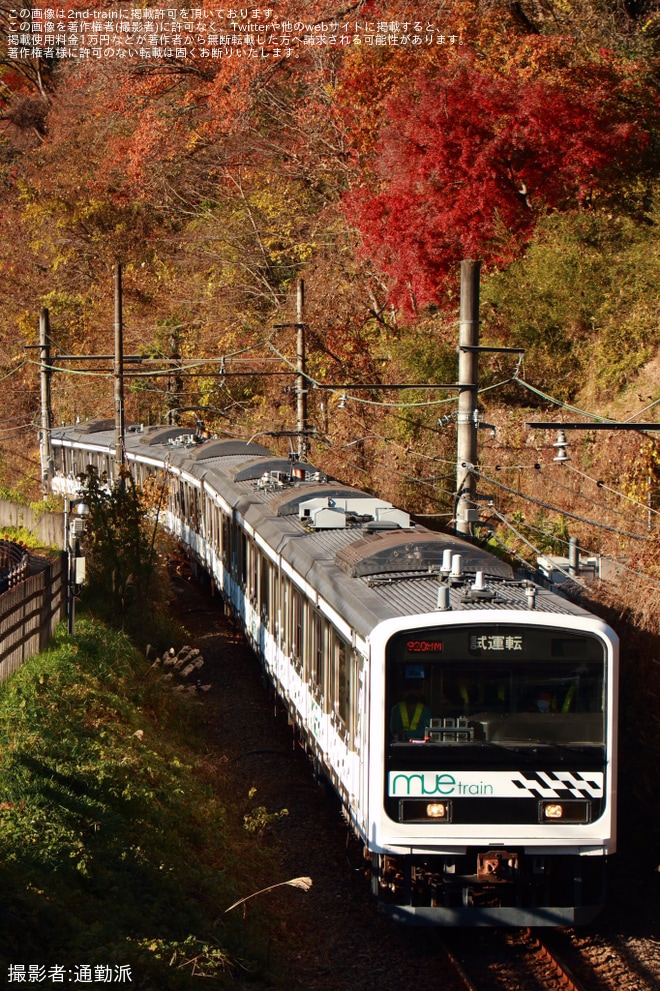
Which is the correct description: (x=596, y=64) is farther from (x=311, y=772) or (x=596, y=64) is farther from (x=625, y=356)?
(x=311, y=772)

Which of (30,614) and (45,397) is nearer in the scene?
(30,614)

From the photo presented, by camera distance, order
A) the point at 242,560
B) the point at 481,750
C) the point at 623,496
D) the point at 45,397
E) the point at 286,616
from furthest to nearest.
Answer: the point at 45,397
the point at 242,560
the point at 623,496
the point at 286,616
the point at 481,750

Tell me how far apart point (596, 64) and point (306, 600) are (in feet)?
44.3

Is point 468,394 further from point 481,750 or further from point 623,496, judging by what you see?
point 481,750

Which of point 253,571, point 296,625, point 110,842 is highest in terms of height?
point 296,625

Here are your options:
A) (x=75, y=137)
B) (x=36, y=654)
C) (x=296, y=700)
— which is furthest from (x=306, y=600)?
A: (x=75, y=137)

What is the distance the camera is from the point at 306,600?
10.7 meters

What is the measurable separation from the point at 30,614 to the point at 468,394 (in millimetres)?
5169

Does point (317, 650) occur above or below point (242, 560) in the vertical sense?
above

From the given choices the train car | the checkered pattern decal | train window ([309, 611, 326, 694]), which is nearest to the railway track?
the train car

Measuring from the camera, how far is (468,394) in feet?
37.8

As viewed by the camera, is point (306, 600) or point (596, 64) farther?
point (596, 64)

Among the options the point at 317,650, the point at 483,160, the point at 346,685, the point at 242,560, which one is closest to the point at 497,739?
the point at 346,685

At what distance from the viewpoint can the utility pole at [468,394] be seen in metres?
11.4
